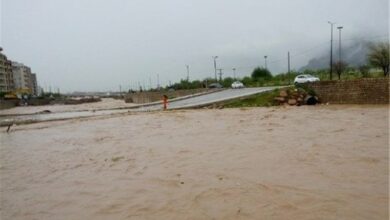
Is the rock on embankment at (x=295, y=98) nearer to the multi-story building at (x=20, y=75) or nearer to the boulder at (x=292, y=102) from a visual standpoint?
the boulder at (x=292, y=102)

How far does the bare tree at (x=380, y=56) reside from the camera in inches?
1618

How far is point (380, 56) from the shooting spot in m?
41.5

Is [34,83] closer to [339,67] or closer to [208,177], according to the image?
[339,67]

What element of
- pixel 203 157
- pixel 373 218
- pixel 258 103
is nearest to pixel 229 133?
pixel 203 157

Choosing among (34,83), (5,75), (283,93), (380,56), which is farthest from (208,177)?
(34,83)

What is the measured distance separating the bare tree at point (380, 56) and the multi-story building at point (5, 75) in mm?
87836

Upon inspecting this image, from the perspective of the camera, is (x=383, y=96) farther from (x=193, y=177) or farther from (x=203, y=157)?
(x=193, y=177)

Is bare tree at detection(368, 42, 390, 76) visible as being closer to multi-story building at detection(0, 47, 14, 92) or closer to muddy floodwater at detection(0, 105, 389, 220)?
muddy floodwater at detection(0, 105, 389, 220)

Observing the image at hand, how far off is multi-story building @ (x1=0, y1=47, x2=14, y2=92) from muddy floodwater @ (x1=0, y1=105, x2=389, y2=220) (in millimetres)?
96359

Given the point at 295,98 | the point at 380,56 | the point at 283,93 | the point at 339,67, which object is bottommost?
the point at 295,98

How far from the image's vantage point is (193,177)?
643 cm

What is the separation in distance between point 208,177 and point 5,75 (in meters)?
107

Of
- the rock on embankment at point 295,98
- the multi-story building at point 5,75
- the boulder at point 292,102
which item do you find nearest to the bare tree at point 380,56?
the rock on embankment at point 295,98

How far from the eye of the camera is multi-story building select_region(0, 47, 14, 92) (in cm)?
9594
